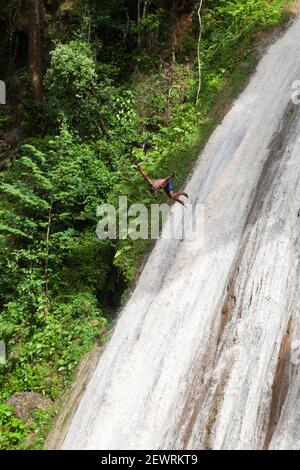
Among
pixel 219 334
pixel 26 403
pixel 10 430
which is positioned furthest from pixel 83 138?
pixel 10 430

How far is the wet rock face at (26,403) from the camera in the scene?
982cm

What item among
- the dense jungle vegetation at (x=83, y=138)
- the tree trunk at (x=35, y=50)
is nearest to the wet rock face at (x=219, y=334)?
the dense jungle vegetation at (x=83, y=138)

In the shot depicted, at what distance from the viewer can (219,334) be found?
8.78m

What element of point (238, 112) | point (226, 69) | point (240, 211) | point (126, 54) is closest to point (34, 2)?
point (126, 54)

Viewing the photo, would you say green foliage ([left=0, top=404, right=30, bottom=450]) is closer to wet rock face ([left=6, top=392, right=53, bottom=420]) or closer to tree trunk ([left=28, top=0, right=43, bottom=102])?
wet rock face ([left=6, top=392, right=53, bottom=420])

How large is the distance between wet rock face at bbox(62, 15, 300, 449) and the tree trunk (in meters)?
7.29

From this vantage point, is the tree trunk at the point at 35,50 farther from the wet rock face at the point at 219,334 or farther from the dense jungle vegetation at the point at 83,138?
the wet rock face at the point at 219,334

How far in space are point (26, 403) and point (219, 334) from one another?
413cm

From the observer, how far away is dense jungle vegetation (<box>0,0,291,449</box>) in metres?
11.0

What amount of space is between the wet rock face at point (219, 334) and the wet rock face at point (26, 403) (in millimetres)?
1153

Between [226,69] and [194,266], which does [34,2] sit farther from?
[194,266]

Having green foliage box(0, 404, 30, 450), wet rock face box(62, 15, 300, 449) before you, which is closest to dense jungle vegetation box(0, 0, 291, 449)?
green foliage box(0, 404, 30, 450)

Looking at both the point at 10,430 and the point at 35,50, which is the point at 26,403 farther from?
the point at 35,50

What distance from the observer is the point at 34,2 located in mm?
16688
